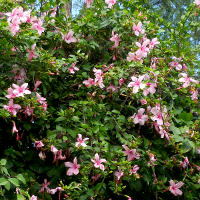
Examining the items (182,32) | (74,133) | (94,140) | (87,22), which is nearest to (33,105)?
(74,133)

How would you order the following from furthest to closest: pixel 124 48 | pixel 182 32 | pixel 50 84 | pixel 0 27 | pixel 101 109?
pixel 182 32 < pixel 124 48 < pixel 50 84 < pixel 101 109 < pixel 0 27

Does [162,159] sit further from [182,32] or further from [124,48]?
[182,32]

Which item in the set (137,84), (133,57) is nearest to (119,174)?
(137,84)

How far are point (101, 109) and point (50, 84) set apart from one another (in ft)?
1.15

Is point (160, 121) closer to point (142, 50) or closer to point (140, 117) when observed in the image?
point (140, 117)

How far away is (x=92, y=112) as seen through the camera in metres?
1.63

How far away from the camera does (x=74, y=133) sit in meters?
1.57

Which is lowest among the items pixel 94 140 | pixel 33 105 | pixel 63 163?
pixel 63 163

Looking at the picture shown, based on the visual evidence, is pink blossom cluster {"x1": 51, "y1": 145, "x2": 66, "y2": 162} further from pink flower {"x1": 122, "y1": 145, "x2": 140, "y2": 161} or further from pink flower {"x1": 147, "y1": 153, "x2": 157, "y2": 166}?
pink flower {"x1": 147, "y1": 153, "x2": 157, "y2": 166}

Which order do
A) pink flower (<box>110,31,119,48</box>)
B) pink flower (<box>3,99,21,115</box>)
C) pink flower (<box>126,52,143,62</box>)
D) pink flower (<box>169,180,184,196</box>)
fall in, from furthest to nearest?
pink flower (<box>110,31,119,48</box>), pink flower (<box>126,52,143,62</box>), pink flower (<box>169,180,184,196</box>), pink flower (<box>3,99,21,115</box>)

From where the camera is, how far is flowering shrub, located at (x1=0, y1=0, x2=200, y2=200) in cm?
154

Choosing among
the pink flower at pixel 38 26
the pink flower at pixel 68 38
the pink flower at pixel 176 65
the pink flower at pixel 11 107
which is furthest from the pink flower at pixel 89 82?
the pink flower at pixel 176 65

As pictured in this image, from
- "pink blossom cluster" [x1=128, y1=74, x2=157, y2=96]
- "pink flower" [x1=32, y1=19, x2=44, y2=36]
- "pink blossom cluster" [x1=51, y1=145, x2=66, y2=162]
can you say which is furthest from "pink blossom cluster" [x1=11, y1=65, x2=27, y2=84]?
"pink blossom cluster" [x1=128, y1=74, x2=157, y2=96]

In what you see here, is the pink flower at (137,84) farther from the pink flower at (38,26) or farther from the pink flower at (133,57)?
the pink flower at (38,26)
